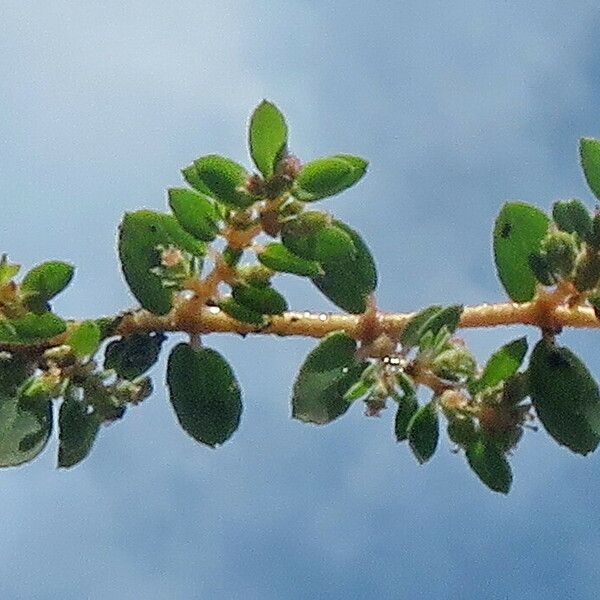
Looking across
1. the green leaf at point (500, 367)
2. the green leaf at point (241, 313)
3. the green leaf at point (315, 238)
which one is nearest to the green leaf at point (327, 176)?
the green leaf at point (315, 238)

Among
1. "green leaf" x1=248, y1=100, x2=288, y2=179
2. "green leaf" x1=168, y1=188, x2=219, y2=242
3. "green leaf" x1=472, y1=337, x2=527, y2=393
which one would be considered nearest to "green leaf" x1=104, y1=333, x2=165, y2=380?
"green leaf" x1=168, y1=188, x2=219, y2=242

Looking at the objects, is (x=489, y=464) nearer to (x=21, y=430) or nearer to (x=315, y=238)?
(x=315, y=238)

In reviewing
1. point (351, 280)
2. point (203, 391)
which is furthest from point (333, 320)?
point (203, 391)

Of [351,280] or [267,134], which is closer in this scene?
[267,134]

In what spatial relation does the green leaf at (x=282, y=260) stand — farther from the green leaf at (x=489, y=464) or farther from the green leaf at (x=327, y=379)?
the green leaf at (x=489, y=464)

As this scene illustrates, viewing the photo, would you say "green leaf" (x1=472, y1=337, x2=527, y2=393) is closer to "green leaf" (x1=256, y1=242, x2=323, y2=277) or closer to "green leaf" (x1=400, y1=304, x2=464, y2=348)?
"green leaf" (x1=400, y1=304, x2=464, y2=348)

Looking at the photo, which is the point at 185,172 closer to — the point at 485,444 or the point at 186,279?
the point at 186,279
